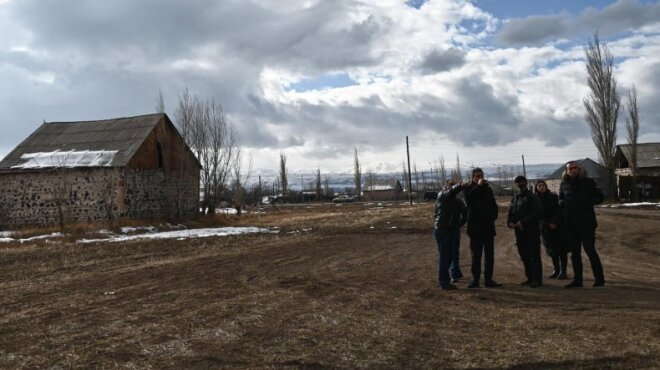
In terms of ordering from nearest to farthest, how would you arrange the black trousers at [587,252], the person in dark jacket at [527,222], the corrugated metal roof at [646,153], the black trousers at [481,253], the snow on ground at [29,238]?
the black trousers at [587,252] → the black trousers at [481,253] → the person in dark jacket at [527,222] → the snow on ground at [29,238] → the corrugated metal roof at [646,153]

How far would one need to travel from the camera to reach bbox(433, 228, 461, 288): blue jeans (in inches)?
317

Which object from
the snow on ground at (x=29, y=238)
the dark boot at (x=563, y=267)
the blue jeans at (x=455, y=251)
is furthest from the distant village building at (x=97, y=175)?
the dark boot at (x=563, y=267)

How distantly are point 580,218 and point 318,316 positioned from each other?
4.37 m

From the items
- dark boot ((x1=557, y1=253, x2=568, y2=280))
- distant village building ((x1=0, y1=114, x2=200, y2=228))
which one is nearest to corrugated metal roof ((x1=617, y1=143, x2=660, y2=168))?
distant village building ((x1=0, y1=114, x2=200, y2=228))

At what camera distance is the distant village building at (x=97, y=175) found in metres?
26.4

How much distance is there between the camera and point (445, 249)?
8.28 meters

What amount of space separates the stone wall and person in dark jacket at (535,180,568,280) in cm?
2179

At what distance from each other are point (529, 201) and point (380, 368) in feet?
16.9

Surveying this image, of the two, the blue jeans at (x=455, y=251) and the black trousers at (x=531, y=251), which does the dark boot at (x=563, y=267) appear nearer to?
the black trousers at (x=531, y=251)

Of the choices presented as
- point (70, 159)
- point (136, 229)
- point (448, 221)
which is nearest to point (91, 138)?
point (70, 159)

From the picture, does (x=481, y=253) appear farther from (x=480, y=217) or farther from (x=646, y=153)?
(x=646, y=153)

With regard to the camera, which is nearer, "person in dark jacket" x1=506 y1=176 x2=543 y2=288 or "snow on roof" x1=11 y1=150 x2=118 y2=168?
"person in dark jacket" x1=506 y1=176 x2=543 y2=288

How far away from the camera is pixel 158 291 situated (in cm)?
855

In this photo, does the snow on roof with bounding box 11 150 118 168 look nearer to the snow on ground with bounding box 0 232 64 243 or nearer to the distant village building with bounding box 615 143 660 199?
the snow on ground with bounding box 0 232 64 243
